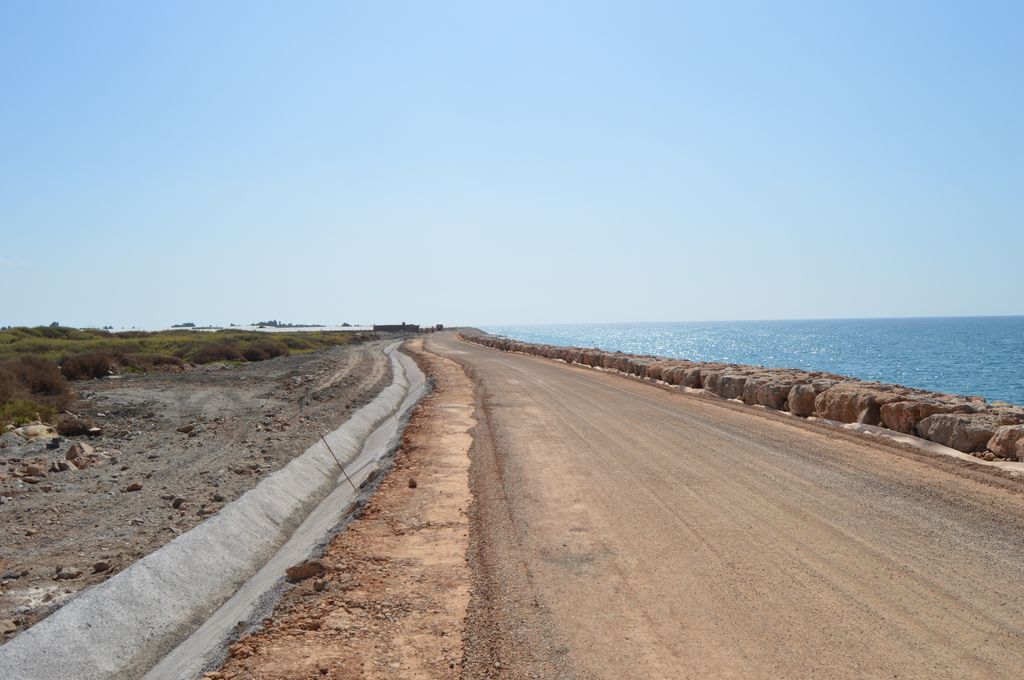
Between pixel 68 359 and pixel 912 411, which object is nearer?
pixel 912 411

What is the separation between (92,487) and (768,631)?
13559 mm

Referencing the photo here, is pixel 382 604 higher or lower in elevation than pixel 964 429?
lower

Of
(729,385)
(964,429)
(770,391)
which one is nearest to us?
(964,429)

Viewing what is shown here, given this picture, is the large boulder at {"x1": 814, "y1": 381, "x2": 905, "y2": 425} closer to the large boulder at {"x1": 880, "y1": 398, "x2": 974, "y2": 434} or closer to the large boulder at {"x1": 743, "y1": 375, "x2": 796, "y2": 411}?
the large boulder at {"x1": 880, "y1": 398, "x2": 974, "y2": 434}

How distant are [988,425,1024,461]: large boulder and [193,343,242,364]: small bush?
55751mm

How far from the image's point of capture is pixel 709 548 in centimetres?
746

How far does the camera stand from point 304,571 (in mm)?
7137

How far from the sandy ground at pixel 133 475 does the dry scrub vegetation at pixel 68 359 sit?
4.51ft

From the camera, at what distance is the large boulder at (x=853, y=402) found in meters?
15.5

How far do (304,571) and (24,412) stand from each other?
62.9ft

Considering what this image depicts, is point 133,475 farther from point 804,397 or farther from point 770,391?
point 770,391

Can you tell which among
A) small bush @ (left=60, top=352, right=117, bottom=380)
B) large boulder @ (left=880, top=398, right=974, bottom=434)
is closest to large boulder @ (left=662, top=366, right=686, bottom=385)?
large boulder @ (left=880, top=398, right=974, bottom=434)

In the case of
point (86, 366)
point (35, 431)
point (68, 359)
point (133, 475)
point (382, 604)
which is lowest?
point (133, 475)

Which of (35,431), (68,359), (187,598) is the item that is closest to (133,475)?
(35,431)
